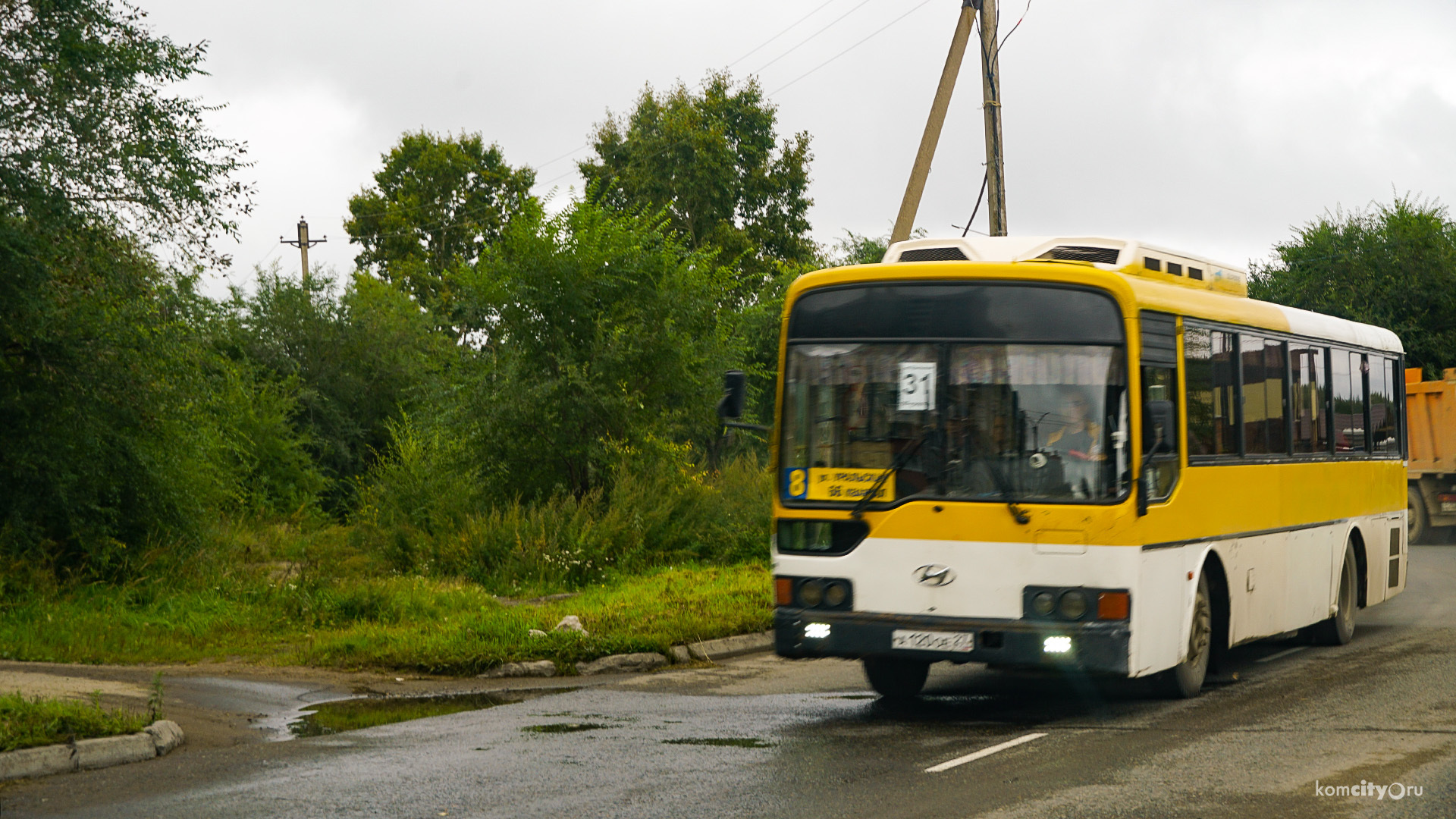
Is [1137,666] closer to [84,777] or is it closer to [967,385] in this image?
[967,385]

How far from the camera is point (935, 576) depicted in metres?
8.66

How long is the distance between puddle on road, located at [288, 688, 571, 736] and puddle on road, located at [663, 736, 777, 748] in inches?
88.7

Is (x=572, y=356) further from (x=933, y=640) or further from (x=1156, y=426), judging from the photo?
(x=1156, y=426)

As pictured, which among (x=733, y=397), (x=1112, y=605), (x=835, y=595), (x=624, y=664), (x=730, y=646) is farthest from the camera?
(x=730, y=646)

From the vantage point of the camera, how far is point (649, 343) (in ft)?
70.3

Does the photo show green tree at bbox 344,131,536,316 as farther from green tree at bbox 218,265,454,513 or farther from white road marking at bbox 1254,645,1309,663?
white road marking at bbox 1254,645,1309,663

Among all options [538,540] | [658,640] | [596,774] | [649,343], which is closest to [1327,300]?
[649,343]

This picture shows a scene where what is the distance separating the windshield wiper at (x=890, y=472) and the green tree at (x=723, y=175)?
3351 centimetres

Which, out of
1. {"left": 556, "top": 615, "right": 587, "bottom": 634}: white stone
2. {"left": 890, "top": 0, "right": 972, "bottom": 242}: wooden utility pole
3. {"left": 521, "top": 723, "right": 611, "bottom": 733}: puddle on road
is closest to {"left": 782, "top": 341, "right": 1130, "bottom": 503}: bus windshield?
{"left": 521, "top": 723, "right": 611, "bottom": 733}: puddle on road

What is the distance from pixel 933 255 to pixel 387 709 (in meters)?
5.25

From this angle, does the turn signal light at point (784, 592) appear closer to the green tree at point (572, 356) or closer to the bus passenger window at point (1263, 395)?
the bus passenger window at point (1263, 395)

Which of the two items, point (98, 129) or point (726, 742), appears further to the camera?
point (98, 129)

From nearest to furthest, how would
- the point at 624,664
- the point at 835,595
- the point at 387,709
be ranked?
the point at 835,595
the point at 387,709
the point at 624,664

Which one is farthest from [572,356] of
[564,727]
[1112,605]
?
[1112,605]
